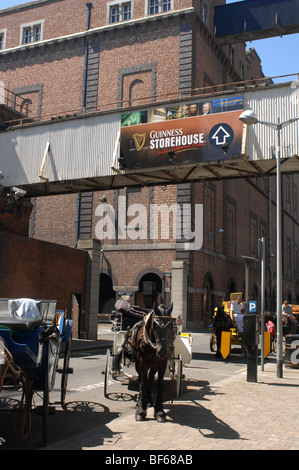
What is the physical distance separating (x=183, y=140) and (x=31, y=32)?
27.6 meters

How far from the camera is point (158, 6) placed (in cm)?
3444

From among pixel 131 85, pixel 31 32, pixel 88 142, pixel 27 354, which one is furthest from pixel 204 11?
pixel 27 354

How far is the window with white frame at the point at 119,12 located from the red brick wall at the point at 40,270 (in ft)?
70.0

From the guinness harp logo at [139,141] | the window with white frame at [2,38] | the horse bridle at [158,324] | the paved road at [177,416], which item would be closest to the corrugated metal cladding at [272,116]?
the guinness harp logo at [139,141]

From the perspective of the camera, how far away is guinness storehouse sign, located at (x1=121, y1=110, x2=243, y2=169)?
17266 mm

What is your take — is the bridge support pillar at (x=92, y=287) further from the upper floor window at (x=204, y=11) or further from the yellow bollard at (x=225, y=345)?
the upper floor window at (x=204, y=11)

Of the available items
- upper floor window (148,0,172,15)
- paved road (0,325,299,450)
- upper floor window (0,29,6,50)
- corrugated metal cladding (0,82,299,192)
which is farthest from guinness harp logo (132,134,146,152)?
upper floor window (0,29,6,50)

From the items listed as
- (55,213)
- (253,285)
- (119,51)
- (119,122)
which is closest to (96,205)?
(55,213)

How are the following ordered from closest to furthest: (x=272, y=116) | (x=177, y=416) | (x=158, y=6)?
1. (x=177, y=416)
2. (x=272, y=116)
3. (x=158, y=6)

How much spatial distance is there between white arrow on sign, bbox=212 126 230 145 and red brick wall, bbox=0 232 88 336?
8.82 m

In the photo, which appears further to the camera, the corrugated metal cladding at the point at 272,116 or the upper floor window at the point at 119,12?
the upper floor window at the point at 119,12

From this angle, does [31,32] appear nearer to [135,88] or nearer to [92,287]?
[135,88]

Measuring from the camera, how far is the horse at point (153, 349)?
6590 millimetres
